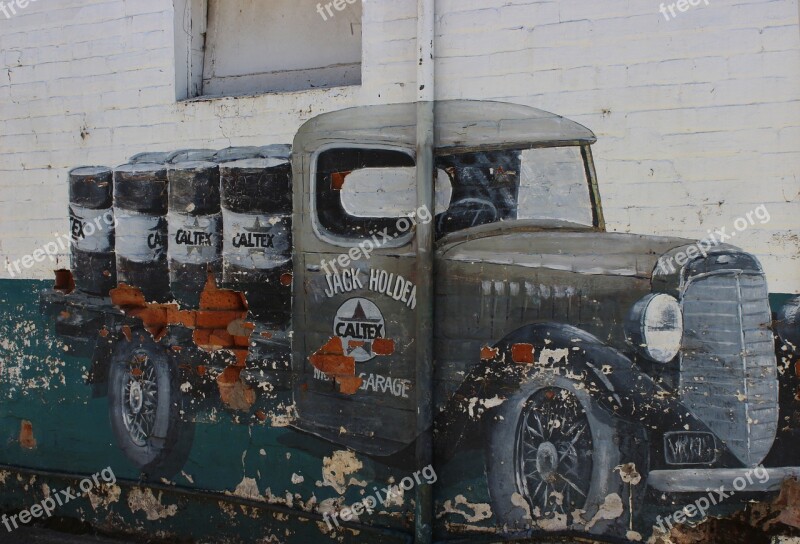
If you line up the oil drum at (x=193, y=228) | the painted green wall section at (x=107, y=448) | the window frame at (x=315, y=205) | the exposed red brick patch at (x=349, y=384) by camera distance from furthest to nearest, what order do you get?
the oil drum at (x=193, y=228) < the painted green wall section at (x=107, y=448) < the exposed red brick patch at (x=349, y=384) < the window frame at (x=315, y=205)

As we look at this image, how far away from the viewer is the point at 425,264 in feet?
12.4

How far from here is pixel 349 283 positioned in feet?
13.2

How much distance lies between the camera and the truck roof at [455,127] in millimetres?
3668

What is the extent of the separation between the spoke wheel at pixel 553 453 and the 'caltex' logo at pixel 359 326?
0.94 metres

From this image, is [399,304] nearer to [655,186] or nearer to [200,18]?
[655,186]

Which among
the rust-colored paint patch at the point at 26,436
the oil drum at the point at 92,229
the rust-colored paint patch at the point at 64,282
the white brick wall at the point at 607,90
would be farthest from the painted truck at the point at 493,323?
the rust-colored paint patch at the point at 26,436

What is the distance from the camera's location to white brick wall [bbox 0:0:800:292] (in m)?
3.29

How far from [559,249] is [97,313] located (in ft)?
10.3

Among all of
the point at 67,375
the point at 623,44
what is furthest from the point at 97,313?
the point at 623,44

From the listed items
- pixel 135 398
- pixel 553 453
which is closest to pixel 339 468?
pixel 553 453

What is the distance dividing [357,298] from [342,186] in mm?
656

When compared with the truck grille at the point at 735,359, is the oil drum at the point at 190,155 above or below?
above

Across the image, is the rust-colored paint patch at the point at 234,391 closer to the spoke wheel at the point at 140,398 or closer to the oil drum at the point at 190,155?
the spoke wheel at the point at 140,398

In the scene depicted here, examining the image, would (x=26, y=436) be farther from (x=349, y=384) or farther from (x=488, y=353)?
(x=488, y=353)
